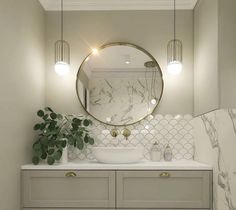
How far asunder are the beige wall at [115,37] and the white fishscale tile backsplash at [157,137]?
0.28 m

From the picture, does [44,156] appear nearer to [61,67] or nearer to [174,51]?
[61,67]

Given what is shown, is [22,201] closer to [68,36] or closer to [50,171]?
[50,171]

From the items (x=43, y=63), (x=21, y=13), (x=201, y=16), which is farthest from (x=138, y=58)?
(x=21, y=13)

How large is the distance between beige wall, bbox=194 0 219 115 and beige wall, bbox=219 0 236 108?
4cm

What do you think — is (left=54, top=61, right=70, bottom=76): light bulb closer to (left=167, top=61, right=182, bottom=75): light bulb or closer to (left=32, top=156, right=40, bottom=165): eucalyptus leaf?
(left=32, top=156, right=40, bottom=165): eucalyptus leaf

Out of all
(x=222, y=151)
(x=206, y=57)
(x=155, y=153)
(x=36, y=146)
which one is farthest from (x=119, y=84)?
(x=222, y=151)

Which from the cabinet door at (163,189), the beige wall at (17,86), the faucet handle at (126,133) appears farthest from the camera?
the faucet handle at (126,133)

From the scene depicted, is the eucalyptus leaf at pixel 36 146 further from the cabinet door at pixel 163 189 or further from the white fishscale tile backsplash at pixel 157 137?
the cabinet door at pixel 163 189

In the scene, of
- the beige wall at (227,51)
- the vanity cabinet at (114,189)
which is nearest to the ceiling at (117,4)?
the beige wall at (227,51)

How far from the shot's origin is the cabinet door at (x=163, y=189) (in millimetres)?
2455

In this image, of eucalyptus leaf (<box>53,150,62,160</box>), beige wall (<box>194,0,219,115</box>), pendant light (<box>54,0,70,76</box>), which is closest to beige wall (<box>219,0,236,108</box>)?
beige wall (<box>194,0,219,115</box>)

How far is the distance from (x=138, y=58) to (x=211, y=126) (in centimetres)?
107

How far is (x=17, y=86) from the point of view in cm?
238

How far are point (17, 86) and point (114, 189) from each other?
117cm
